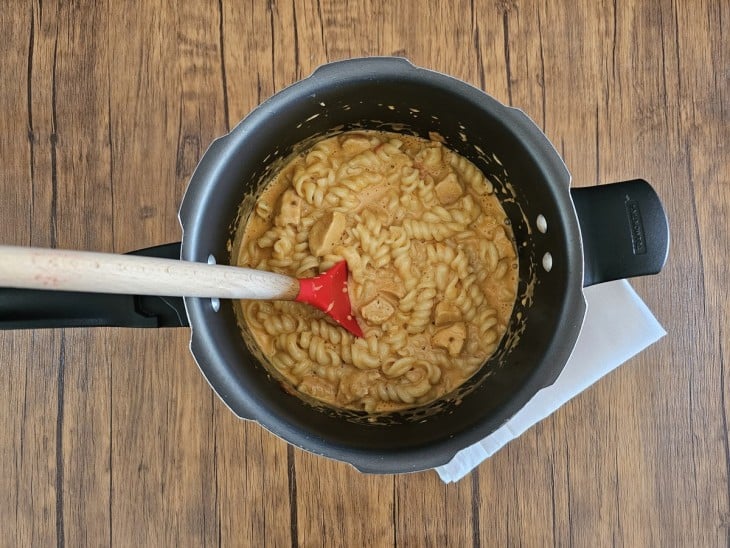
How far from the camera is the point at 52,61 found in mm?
1715

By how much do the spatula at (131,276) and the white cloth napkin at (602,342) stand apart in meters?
0.65

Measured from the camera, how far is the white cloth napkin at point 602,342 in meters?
1.62

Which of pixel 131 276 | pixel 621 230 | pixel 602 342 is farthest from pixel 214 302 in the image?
pixel 602 342

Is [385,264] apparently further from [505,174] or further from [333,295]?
[505,174]

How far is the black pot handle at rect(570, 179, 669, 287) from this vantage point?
1.20 metres

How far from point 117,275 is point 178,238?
0.83 meters

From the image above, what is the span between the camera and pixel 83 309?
113 centimetres

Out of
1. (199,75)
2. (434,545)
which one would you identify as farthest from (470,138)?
(434,545)

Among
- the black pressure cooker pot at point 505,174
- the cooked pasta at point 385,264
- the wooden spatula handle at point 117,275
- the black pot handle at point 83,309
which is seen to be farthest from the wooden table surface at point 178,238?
the wooden spatula handle at point 117,275

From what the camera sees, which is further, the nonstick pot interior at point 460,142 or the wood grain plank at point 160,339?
the wood grain plank at point 160,339

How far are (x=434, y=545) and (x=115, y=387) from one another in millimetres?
934

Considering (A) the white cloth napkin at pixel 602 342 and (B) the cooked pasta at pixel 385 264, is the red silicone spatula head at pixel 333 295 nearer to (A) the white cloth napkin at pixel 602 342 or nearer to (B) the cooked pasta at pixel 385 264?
(B) the cooked pasta at pixel 385 264

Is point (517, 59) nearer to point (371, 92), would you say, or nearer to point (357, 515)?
point (371, 92)

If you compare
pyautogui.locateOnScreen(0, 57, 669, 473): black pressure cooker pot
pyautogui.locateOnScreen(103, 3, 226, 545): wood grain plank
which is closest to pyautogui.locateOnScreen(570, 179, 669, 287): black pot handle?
pyautogui.locateOnScreen(0, 57, 669, 473): black pressure cooker pot
